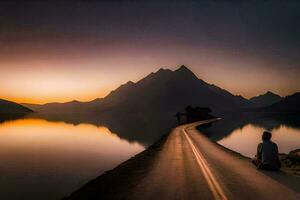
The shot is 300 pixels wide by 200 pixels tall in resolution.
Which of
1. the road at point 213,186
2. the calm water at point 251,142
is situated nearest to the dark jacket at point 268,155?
the road at point 213,186

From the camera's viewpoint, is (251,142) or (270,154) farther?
(251,142)

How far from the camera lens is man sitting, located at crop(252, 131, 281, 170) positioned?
682 inches

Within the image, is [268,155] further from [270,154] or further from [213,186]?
[213,186]

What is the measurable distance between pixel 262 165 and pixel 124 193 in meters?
7.94

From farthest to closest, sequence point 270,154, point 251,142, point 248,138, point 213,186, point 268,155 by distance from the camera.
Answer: point 248,138
point 251,142
point 268,155
point 270,154
point 213,186

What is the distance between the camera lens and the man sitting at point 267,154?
17328 millimetres

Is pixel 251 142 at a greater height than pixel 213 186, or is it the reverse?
pixel 213 186

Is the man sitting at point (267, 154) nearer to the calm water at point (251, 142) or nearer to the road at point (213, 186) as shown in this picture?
the road at point (213, 186)

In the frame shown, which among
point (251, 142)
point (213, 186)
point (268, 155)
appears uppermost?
point (268, 155)

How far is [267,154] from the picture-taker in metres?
18.0

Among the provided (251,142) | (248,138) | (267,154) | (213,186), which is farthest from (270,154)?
(248,138)

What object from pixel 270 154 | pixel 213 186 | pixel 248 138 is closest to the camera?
pixel 213 186

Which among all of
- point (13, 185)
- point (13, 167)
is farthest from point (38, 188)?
point (13, 167)

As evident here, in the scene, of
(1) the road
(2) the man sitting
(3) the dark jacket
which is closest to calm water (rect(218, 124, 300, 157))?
(2) the man sitting
